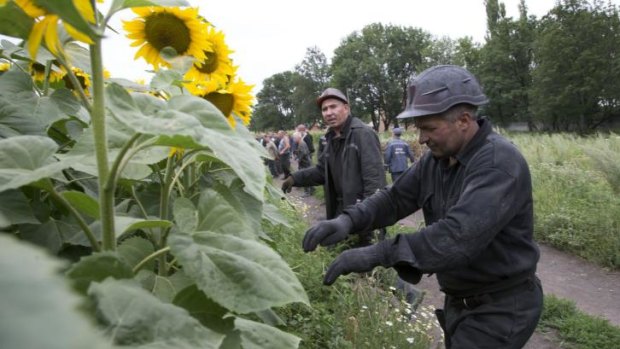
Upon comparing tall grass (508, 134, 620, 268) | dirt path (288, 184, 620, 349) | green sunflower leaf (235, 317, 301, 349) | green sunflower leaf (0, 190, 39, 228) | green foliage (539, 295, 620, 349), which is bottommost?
dirt path (288, 184, 620, 349)

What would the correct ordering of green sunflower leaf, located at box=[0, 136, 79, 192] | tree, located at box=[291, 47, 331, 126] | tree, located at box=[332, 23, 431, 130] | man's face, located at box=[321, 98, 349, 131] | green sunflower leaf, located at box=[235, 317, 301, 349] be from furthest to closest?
tree, located at box=[291, 47, 331, 126], tree, located at box=[332, 23, 431, 130], man's face, located at box=[321, 98, 349, 131], green sunflower leaf, located at box=[235, 317, 301, 349], green sunflower leaf, located at box=[0, 136, 79, 192]

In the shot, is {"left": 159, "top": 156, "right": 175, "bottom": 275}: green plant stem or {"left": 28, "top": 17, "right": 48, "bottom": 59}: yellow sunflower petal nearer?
{"left": 28, "top": 17, "right": 48, "bottom": 59}: yellow sunflower petal

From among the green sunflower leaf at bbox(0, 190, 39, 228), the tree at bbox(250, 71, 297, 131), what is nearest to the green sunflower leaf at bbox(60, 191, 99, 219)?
the green sunflower leaf at bbox(0, 190, 39, 228)

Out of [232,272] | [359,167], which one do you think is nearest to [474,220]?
[232,272]

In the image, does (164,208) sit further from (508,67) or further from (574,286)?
(508,67)

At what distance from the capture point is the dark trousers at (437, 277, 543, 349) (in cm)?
255

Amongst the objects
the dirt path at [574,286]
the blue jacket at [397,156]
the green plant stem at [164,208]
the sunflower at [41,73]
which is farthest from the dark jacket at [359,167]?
the blue jacket at [397,156]

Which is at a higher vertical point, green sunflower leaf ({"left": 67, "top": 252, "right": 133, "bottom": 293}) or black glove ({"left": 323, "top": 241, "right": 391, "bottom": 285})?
green sunflower leaf ({"left": 67, "top": 252, "right": 133, "bottom": 293})

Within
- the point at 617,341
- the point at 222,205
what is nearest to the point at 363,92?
the point at 617,341

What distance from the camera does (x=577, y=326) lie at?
16.7 feet

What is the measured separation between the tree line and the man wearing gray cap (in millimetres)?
29436

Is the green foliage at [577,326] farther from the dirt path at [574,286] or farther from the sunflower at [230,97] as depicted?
the sunflower at [230,97]

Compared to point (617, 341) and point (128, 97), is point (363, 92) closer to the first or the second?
point (617, 341)

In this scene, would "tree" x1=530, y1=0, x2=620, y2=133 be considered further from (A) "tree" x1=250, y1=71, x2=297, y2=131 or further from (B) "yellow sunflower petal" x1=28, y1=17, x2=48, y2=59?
(A) "tree" x1=250, y1=71, x2=297, y2=131
